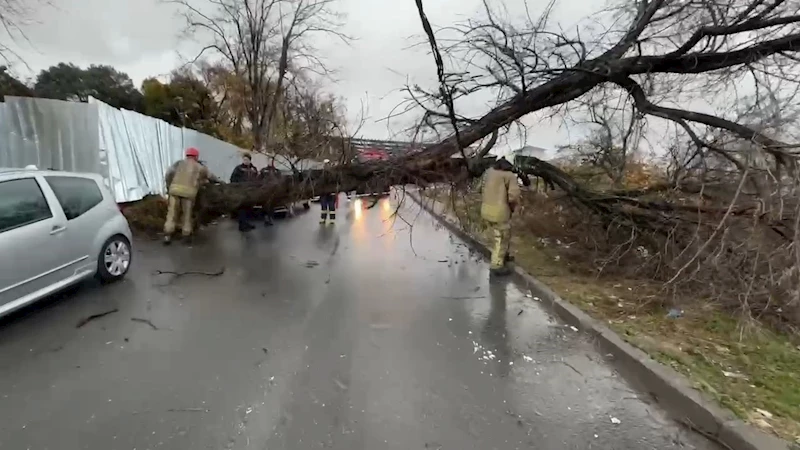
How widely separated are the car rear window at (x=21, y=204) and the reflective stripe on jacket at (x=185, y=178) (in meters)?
4.30

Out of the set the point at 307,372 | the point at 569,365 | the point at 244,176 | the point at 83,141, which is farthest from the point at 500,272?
the point at 83,141

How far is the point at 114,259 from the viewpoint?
6953 mm

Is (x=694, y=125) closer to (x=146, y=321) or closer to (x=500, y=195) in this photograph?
(x=500, y=195)

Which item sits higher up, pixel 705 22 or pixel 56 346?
pixel 705 22

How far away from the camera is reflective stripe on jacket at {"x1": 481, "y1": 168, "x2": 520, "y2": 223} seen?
853cm

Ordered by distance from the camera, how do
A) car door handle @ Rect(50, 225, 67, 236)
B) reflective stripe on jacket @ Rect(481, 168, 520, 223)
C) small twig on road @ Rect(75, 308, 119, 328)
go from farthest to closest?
reflective stripe on jacket @ Rect(481, 168, 520, 223)
car door handle @ Rect(50, 225, 67, 236)
small twig on road @ Rect(75, 308, 119, 328)

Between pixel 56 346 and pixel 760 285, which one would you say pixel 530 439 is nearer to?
pixel 760 285

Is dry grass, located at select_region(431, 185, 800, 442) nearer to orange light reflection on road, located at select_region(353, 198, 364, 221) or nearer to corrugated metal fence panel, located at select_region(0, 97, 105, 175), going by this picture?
orange light reflection on road, located at select_region(353, 198, 364, 221)

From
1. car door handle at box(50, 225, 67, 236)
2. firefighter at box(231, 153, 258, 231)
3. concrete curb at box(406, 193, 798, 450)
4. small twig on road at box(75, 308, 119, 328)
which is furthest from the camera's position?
firefighter at box(231, 153, 258, 231)

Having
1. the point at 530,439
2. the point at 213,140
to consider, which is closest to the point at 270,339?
the point at 530,439

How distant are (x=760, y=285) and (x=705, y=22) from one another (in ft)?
13.4

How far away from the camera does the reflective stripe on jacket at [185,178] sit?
397 inches

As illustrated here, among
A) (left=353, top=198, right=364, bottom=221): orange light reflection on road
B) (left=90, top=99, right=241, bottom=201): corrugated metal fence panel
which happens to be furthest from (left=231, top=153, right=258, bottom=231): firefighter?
(left=353, top=198, right=364, bottom=221): orange light reflection on road

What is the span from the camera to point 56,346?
482 centimetres
